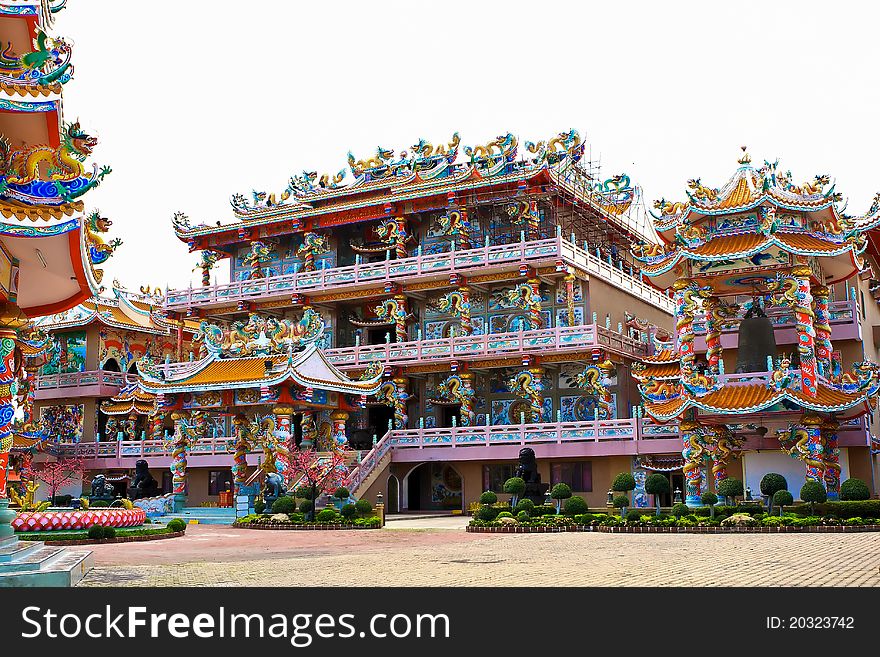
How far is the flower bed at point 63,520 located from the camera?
79.8 ft

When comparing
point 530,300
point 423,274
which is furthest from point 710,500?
point 423,274

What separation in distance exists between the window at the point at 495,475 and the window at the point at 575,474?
195 cm

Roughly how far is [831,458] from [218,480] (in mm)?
27646

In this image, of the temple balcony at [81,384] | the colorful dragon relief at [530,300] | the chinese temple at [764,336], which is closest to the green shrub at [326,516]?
the chinese temple at [764,336]

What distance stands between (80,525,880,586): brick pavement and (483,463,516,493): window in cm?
1647

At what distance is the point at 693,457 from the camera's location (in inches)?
1184

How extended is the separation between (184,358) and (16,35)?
153 ft

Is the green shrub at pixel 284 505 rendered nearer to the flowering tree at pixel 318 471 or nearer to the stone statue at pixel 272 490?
the flowering tree at pixel 318 471

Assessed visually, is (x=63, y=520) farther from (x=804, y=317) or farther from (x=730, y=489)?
(x=804, y=317)

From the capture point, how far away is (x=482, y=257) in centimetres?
4416

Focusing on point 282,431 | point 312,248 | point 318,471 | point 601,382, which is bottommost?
point 318,471
